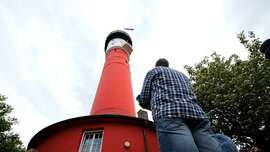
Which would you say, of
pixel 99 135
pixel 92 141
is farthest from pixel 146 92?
pixel 99 135

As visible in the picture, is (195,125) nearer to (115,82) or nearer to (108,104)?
(108,104)

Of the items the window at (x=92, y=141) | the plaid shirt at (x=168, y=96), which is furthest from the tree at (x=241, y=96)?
the plaid shirt at (x=168, y=96)

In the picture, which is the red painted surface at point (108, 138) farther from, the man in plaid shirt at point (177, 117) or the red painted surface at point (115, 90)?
the man in plaid shirt at point (177, 117)

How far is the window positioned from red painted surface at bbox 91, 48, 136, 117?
2.68 meters

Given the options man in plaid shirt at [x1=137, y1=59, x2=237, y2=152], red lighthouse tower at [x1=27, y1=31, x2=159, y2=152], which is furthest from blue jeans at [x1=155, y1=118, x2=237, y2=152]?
red lighthouse tower at [x1=27, y1=31, x2=159, y2=152]

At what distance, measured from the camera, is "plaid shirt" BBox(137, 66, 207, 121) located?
7.68ft

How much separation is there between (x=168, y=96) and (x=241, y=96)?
11.1 metres

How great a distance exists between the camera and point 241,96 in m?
12.2

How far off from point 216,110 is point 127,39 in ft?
39.3

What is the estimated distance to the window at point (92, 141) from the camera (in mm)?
9172

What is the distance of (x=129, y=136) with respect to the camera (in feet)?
30.7

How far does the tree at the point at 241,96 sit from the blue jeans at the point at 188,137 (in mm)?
10638

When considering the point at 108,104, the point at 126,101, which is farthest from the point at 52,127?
the point at 126,101

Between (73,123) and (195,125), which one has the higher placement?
(73,123)
